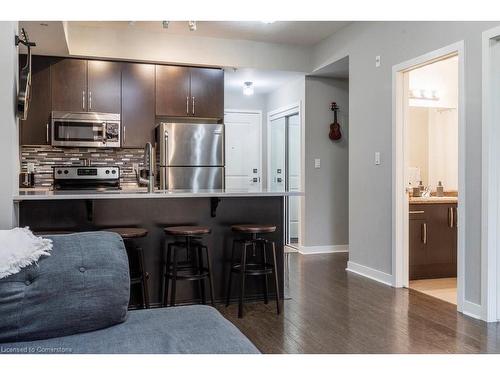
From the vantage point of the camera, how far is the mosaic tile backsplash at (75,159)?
5.21m

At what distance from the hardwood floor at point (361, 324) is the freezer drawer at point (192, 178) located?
5.75 feet

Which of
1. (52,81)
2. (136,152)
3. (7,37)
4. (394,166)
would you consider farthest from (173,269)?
(52,81)

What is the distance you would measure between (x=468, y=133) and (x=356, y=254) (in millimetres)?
1985

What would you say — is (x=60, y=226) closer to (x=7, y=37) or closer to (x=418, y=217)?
(x=7, y=37)

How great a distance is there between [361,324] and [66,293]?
207 cm

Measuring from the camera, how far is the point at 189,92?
17.9 ft

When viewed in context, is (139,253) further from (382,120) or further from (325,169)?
(325,169)

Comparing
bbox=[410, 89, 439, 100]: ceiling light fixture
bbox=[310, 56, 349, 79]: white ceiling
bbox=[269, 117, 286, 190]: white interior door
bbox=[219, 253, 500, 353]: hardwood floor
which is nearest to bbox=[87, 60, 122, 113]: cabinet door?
bbox=[310, 56, 349, 79]: white ceiling

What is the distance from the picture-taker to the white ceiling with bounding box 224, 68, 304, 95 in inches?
229

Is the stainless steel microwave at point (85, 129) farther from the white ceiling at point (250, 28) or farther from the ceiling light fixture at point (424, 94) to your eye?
the ceiling light fixture at point (424, 94)

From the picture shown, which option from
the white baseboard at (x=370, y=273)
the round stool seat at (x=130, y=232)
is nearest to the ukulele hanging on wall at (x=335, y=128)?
the white baseboard at (x=370, y=273)

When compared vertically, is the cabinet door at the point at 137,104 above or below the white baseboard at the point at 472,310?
above

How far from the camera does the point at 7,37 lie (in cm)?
250
